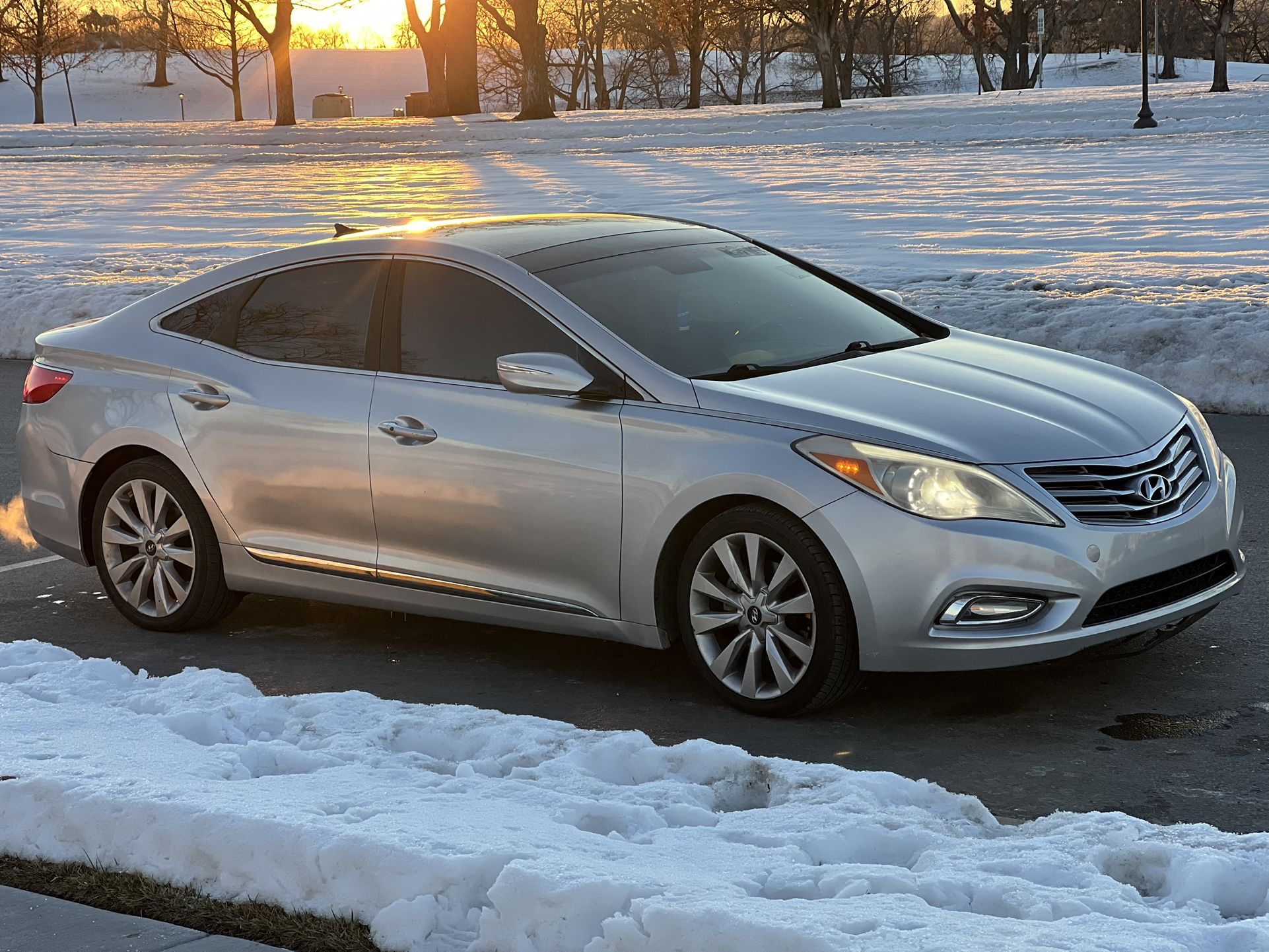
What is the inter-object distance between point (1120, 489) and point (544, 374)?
73.6 inches

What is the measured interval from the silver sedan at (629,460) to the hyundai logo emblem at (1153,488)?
12 millimetres

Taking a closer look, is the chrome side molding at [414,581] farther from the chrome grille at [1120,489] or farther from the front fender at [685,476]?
the chrome grille at [1120,489]

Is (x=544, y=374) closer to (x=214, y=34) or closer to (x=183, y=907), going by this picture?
(x=183, y=907)

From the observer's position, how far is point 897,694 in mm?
5672

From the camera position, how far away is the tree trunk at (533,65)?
57.1m

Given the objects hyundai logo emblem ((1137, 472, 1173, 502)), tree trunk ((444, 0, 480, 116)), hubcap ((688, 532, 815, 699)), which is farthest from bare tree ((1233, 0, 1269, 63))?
hubcap ((688, 532, 815, 699))

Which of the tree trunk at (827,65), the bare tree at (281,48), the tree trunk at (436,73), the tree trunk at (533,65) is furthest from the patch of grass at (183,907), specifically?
the bare tree at (281,48)

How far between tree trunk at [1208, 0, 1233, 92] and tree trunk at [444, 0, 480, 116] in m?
24.3

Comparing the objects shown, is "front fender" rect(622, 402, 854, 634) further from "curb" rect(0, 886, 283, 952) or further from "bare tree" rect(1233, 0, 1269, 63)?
"bare tree" rect(1233, 0, 1269, 63)

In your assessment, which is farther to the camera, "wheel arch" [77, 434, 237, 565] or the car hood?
"wheel arch" [77, 434, 237, 565]

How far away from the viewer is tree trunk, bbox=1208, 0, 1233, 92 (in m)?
54.0

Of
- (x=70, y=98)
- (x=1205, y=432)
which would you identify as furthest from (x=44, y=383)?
(x=70, y=98)

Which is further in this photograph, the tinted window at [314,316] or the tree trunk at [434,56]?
the tree trunk at [434,56]

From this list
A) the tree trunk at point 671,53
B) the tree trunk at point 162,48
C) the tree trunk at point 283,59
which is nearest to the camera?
the tree trunk at point 283,59
